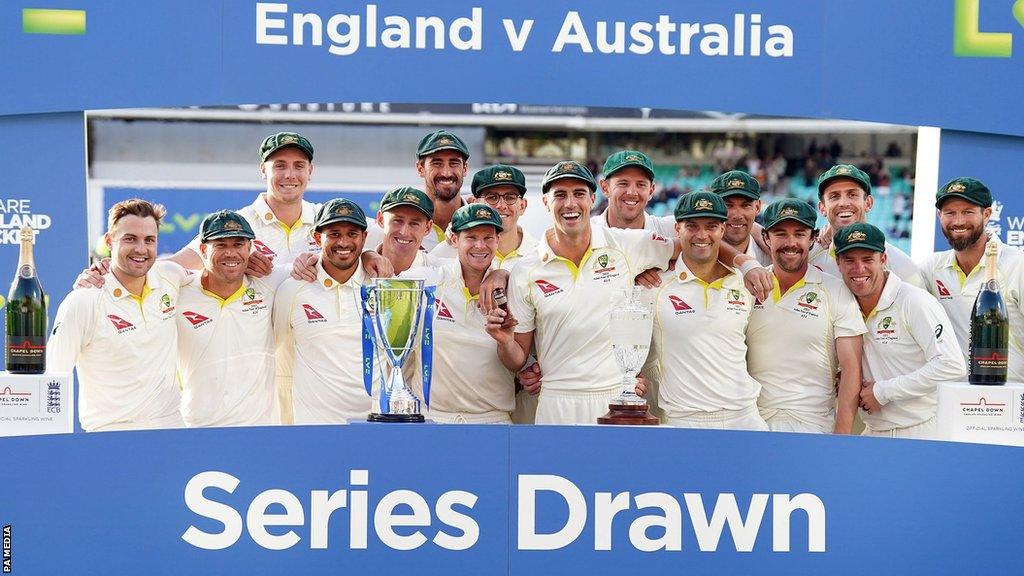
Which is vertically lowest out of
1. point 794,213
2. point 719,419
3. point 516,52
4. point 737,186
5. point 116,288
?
point 719,419

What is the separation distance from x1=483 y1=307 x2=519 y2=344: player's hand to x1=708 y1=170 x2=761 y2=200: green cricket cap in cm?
115

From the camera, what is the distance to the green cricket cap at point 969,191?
5.79 m

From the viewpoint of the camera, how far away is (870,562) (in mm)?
4480

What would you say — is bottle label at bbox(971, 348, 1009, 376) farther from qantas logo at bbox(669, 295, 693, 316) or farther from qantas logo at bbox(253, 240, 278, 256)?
qantas logo at bbox(253, 240, 278, 256)

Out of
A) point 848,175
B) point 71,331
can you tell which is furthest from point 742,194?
point 71,331

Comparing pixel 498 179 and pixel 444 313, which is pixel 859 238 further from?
pixel 444 313

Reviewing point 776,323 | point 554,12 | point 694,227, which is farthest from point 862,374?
point 554,12

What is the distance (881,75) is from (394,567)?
3153mm

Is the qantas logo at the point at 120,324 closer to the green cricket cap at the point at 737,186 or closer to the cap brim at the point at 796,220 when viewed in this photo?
the green cricket cap at the point at 737,186

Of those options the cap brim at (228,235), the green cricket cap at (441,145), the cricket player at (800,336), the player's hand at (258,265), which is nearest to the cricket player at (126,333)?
the cap brim at (228,235)

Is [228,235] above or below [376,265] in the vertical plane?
above

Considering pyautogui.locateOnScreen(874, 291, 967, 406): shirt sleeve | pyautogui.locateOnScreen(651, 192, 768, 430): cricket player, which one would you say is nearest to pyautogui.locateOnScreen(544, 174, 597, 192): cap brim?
pyautogui.locateOnScreen(651, 192, 768, 430): cricket player

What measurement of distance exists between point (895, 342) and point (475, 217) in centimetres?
180

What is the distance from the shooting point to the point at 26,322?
5027 millimetres
